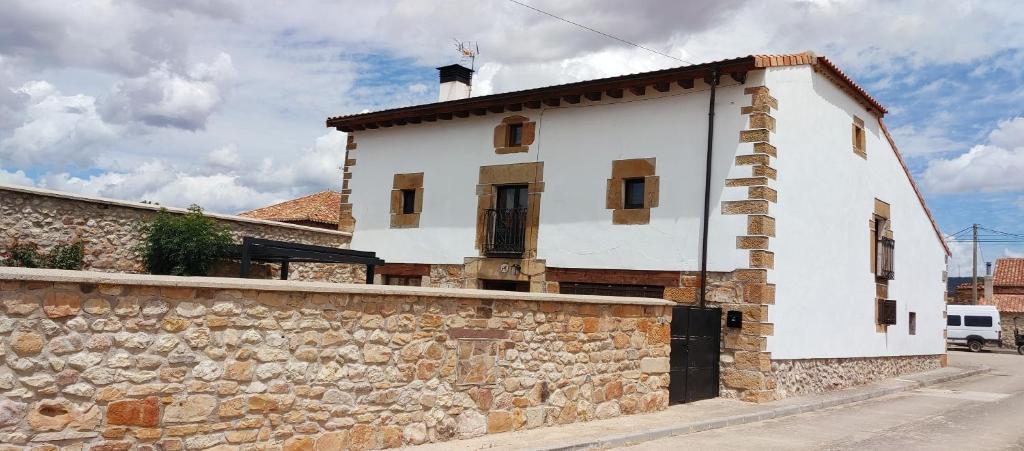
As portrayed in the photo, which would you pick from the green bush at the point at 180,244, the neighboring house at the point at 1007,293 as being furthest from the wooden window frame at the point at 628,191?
the neighboring house at the point at 1007,293

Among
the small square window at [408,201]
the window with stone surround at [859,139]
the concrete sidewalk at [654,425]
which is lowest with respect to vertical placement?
the concrete sidewalk at [654,425]

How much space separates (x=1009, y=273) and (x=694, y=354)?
35681mm

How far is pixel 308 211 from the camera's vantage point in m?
23.0

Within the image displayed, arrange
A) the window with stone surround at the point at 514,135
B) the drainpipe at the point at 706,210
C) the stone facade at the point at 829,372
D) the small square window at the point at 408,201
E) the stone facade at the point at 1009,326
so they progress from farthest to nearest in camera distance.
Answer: the stone facade at the point at 1009,326, the small square window at the point at 408,201, the window with stone surround at the point at 514,135, the stone facade at the point at 829,372, the drainpipe at the point at 706,210

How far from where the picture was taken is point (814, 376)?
1231cm

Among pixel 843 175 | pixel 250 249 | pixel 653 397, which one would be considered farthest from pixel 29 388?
pixel 843 175

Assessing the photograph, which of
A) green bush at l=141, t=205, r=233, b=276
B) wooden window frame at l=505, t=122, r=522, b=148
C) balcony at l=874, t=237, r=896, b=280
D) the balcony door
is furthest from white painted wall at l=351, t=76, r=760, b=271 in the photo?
balcony at l=874, t=237, r=896, b=280

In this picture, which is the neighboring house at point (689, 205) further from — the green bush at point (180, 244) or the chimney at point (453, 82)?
the green bush at point (180, 244)

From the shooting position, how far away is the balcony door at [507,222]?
44.4ft

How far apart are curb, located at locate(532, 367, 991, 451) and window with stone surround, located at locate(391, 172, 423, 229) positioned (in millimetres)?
7497

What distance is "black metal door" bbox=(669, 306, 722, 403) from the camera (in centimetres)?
1035

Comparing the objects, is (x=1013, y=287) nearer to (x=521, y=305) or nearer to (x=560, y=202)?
(x=560, y=202)

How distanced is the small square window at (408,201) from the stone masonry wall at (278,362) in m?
7.29

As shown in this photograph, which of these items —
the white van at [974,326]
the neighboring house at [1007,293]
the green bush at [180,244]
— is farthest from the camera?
the neighboring house at [1007,293]
